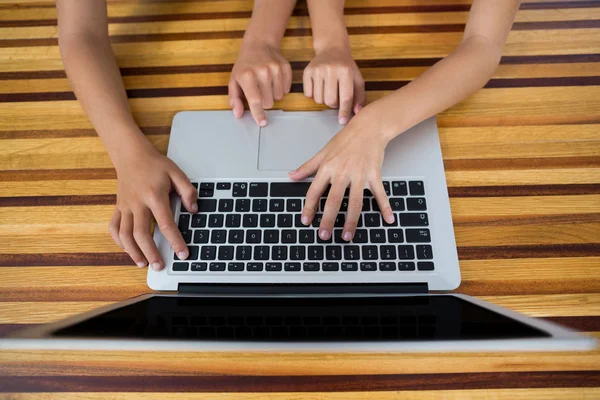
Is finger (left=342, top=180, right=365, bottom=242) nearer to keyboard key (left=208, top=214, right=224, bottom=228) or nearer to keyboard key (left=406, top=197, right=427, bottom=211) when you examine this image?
keyboard key (left=406, top=197, right=427, bottom=211)

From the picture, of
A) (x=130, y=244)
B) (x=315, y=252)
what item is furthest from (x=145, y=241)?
(x=315, y=252)

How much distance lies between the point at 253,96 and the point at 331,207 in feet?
0.76

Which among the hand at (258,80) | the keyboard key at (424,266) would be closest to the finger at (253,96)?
the hand at (258,80)

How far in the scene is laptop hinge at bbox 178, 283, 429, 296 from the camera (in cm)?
55

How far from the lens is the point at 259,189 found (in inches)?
24.5

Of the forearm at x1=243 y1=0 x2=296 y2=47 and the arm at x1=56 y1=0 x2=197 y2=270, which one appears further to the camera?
the forearm at x1=243 y1=0 x2=296 y2=47

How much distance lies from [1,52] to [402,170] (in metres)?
0.75

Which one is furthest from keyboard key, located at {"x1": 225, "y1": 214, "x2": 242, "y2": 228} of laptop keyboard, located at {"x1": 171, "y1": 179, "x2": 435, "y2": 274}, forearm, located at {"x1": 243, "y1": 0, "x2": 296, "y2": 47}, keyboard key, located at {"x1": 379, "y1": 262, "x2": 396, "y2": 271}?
forearm, located at {"x1": 243, "y1": 0, "x2": 296, "y2": 47}

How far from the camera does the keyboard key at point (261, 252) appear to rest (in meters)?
0.58

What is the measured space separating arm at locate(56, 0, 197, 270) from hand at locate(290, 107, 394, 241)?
6.7 inches

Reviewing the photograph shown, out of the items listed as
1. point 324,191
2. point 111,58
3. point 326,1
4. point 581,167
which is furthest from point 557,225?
point 111,58

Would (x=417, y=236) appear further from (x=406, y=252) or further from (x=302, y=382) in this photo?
(x=302, y=382)

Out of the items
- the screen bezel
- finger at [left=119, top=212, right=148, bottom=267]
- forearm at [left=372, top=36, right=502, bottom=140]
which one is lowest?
the screen bezel

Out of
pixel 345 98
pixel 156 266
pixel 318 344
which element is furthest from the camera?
pixel 345 98
